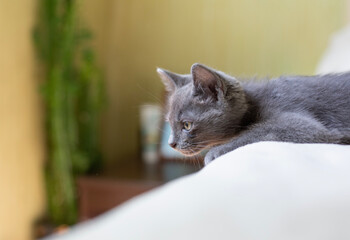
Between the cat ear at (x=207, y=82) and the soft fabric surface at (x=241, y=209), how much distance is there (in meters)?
0.36

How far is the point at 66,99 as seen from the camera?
1.83 meters

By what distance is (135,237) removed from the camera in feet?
1.10

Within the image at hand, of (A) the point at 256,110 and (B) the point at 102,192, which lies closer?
(A) the point at 256,110

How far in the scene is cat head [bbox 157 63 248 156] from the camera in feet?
2.56

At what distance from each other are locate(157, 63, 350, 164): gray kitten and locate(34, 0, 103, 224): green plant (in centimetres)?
105

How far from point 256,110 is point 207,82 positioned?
0.10 metres

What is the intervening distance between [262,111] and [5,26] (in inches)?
46.1

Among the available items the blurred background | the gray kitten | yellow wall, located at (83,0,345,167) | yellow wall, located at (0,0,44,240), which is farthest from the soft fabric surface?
yellow wall, located at (0,0,44,240)

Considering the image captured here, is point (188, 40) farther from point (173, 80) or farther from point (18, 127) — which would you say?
point (173, 80)

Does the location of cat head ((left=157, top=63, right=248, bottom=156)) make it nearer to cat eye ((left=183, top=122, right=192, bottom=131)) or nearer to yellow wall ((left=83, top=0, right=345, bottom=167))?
cat eye ((left=183, top=122, right=192, bottom=131))

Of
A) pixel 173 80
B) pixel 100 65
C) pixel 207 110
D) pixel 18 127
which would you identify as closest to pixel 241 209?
pixel 207 110

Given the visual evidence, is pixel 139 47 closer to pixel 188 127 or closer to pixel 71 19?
pixel 71 19

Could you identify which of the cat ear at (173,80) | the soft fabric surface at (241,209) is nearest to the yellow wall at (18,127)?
the cat ear at (173,80)

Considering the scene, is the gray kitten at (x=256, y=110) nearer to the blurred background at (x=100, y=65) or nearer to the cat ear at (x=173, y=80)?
the cat ear at (x=173, y=80)
